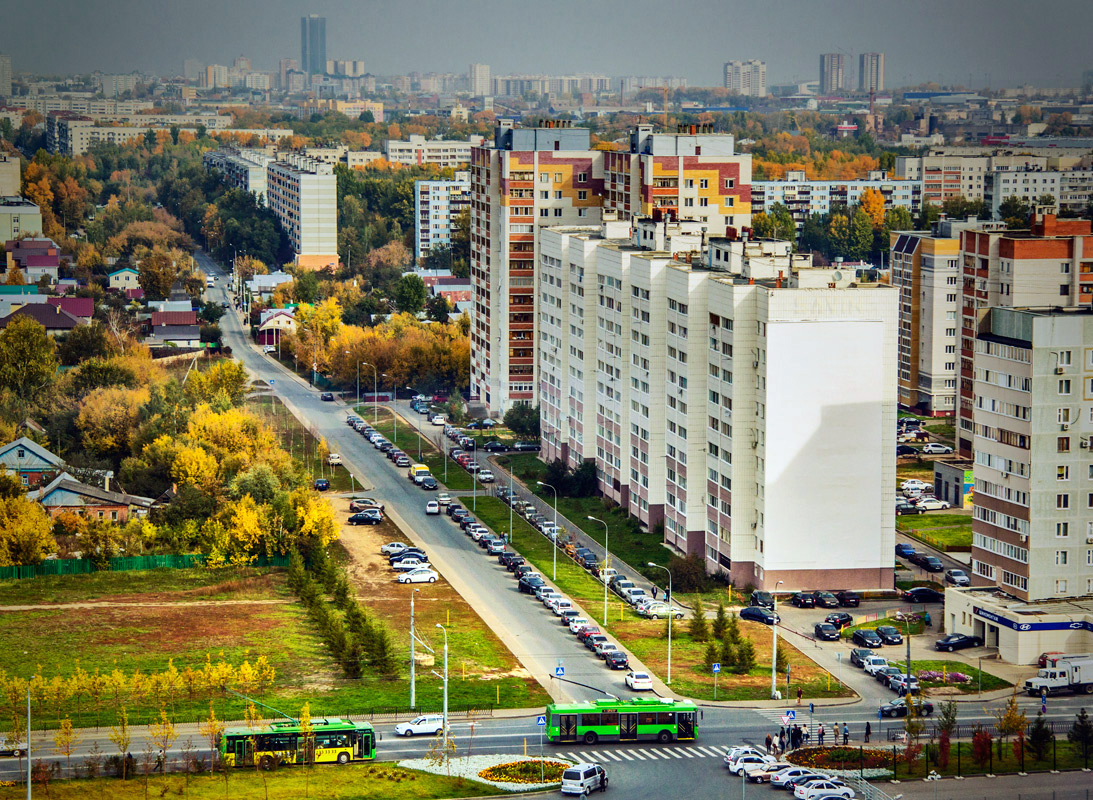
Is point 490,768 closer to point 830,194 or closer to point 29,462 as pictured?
point 29,462

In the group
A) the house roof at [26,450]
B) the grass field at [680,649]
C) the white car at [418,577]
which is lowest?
the grass field at [680,649]

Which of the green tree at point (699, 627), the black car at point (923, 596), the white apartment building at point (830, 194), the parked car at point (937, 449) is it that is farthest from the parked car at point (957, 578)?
the white apartment building at point (830, 194)

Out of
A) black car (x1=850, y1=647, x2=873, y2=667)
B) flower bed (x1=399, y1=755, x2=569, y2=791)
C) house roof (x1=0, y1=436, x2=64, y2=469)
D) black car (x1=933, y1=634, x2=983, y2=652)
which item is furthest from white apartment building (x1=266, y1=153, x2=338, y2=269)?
flower bed (x1=399, y1=755, x2=569, y2=791)

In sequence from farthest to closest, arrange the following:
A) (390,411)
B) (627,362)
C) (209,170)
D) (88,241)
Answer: (209,170) → (88,241) → (390,411) → (627,362)

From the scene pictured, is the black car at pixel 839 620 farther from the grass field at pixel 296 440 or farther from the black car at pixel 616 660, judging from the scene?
the grass field at pixel 296 440

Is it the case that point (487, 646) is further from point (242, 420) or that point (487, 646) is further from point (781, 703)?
point (242, 420)

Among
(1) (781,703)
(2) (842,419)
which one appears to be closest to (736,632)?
(1) (781,703)
